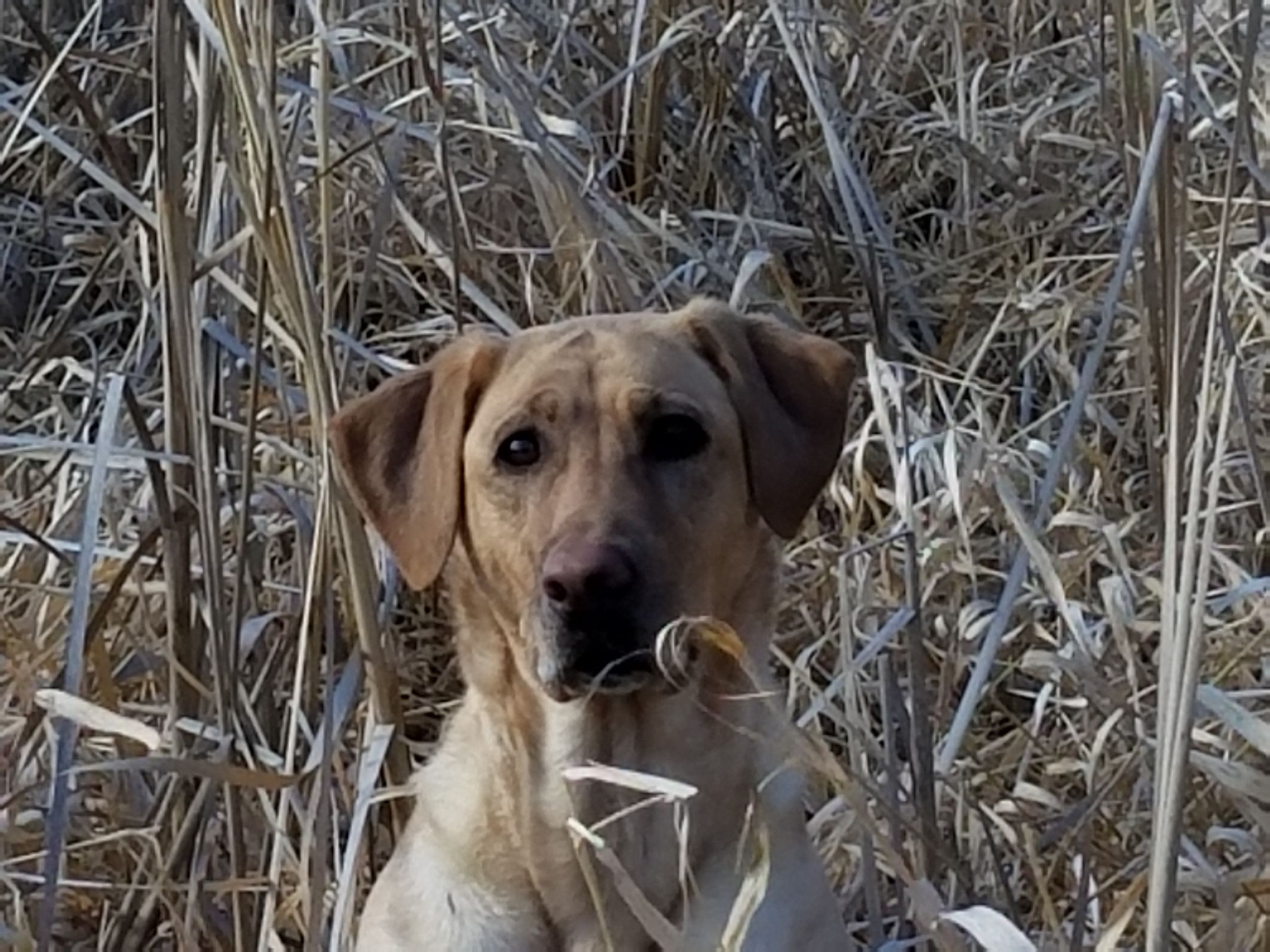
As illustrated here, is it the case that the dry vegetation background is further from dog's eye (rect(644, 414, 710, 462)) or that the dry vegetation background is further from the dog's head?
dog's eye (rect(644, 414, 710, 462))

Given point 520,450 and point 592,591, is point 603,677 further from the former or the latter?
point 520,450

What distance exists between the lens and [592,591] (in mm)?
2512

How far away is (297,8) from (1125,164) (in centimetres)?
167

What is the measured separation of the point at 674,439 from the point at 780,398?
19cm

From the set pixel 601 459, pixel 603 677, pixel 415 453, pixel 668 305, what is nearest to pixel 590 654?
pixel 603 677

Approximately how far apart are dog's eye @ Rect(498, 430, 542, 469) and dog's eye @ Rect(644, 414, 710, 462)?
14 centimetres

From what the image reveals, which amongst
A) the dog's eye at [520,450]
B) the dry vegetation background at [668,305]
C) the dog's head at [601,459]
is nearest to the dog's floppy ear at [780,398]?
the dog's head at [601,459]

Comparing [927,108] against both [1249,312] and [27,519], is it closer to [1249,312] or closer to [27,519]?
[1249,312]

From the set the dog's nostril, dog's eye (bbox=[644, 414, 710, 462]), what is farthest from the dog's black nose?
dog's eye (bbox=[644, 414, 710, 462])

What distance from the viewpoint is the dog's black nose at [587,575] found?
251 cm

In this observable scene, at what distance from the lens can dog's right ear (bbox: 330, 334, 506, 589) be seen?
9.20 ft

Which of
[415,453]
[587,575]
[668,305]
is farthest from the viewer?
[668,305]

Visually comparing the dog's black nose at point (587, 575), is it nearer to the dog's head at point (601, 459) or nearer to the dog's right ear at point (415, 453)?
the dog's head at point (601, 459)

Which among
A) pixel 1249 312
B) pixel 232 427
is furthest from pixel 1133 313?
pixel 232 427
